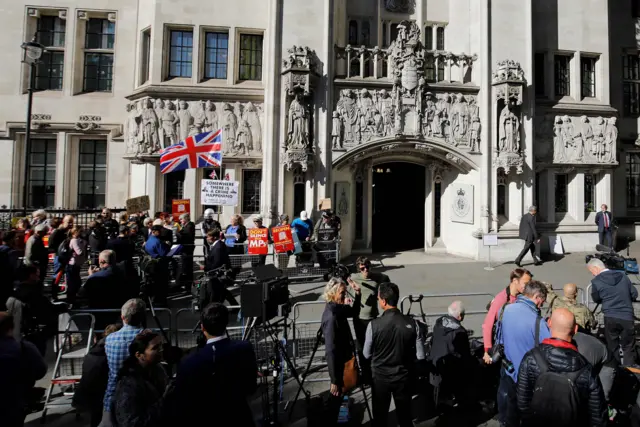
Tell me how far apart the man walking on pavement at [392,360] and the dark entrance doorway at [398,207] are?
42.6 ft

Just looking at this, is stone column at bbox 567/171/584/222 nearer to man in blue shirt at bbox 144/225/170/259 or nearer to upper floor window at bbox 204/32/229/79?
upper floor window at bbox 204/32/229/79

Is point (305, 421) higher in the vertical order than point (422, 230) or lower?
lower

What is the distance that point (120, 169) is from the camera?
16672mm

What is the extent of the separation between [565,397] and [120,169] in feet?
A: 56.3

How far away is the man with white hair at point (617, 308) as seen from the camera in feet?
18.4

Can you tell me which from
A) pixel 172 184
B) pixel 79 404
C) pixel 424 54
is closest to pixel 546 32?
pixel 424 54

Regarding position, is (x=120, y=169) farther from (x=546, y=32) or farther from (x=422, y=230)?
(x=546, y=32)

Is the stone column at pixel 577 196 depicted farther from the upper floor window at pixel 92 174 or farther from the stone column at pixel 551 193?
the upper floor window at pixel 92 174

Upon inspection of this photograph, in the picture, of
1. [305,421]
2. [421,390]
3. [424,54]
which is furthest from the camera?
[424,54]

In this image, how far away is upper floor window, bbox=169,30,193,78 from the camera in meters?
14.8

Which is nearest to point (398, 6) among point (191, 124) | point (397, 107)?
point (397, 107)

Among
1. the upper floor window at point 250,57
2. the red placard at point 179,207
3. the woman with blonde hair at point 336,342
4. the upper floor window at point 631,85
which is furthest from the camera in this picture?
the upper floor window at point 631,85

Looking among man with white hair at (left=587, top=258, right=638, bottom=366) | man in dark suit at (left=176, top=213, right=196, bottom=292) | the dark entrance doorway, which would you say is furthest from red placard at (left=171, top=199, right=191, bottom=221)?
man with white hair at (left=587, top=258, right=638, bottom=366)

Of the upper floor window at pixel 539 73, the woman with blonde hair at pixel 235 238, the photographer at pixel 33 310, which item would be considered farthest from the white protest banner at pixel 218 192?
the upper floor window at pixel 539 73
